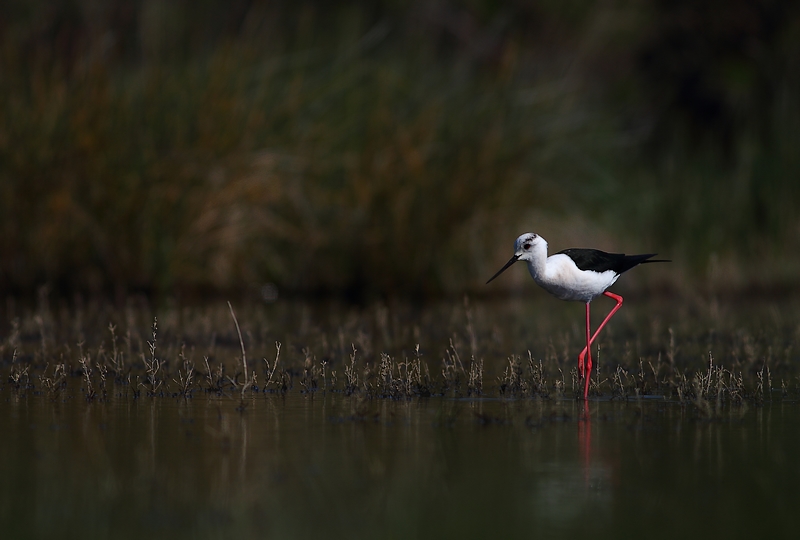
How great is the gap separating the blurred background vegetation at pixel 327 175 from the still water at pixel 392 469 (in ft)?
24.9

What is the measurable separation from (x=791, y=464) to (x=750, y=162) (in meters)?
13.7

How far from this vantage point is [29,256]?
1498 cm

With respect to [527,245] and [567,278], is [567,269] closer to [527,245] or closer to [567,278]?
[567,278]

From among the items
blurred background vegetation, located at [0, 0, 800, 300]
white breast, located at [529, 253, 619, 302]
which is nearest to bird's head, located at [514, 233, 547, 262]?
white breast, located at [529, 253, 619, 302]

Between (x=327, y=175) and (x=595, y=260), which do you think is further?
(x=327, y=175)

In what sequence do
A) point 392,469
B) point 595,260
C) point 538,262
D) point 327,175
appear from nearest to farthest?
point 392,469 < point 538,262 < point 595,260 < point 327,175

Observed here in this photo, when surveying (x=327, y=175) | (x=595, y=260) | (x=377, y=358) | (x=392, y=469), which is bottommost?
(x=392, y=469)

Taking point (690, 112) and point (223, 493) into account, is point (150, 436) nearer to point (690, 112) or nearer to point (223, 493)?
point (223, 493)

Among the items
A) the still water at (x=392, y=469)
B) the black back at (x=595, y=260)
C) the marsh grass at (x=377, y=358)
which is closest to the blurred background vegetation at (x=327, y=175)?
the marsh grass at (x=377, y=358)

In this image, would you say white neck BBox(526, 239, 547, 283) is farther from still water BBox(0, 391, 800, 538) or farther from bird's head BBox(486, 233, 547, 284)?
still water BBox(0, 391, 800, 538)

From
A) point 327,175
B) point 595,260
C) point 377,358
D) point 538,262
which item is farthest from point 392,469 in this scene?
point 327,175

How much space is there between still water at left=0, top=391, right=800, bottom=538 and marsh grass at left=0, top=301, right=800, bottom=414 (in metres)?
0.33

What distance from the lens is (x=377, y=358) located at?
9.84 metres

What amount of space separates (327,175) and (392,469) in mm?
10835
